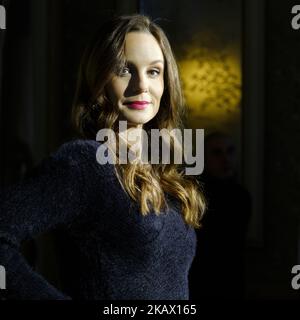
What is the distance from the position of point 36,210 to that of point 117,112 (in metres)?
0.32

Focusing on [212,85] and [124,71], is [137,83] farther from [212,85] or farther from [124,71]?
[212,85]

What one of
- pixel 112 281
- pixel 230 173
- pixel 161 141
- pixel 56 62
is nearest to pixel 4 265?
pixel 112 281

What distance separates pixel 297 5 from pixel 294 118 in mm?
687

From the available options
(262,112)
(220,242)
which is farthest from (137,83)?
(262,112)

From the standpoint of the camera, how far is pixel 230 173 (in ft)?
11.7

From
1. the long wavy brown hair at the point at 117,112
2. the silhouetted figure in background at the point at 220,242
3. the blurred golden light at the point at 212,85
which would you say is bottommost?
the silhouetted figure in background at the point at 220,242

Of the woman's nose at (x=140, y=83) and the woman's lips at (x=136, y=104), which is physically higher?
the woman's nose at (x=140, y=83)

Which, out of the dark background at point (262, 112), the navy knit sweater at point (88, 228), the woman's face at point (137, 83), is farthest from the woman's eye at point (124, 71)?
the dark background at point (262, 112)

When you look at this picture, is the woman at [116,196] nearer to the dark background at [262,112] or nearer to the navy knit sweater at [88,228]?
the navy knit sweater at [88,228]

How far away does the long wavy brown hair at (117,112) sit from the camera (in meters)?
1.47

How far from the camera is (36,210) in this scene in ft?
4.30

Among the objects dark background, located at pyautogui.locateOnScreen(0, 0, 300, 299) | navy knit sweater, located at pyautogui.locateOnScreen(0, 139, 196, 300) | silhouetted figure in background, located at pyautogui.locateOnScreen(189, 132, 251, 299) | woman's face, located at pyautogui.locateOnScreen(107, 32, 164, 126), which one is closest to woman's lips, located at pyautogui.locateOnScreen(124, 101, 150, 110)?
woman's face, located at pyautogui.locateOnScreen(107, 32, 164, 126)

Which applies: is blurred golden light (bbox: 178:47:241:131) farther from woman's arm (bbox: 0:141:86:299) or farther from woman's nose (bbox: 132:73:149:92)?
woman's arm (bbox: 0:141:86:299)

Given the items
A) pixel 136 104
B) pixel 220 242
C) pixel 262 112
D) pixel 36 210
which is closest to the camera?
pixel 36 210
